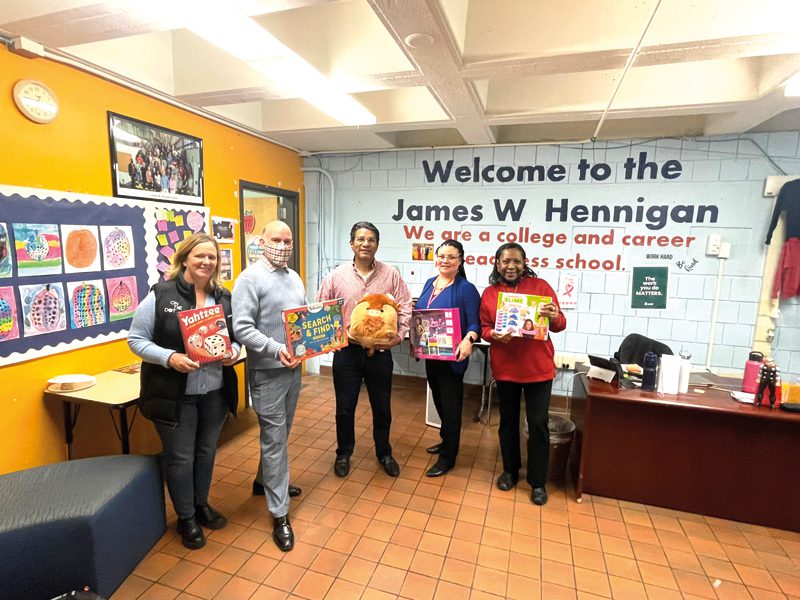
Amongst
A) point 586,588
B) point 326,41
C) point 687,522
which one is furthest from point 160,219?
point 687,522

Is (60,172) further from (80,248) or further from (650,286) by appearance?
(650,286)

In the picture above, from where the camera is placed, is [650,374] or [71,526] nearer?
[71,526]

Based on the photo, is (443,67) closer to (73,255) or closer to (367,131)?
(367,131)

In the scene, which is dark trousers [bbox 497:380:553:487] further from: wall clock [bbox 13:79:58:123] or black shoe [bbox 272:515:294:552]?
wall clock [bbox 13:79:58:123]

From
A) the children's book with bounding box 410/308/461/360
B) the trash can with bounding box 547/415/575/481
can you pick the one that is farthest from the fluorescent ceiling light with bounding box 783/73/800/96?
the trash can with bounding box 547/415/575/481

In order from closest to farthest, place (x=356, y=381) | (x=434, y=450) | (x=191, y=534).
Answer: (x=191, y=534), (x=356, y=381), (x=434, y=450)

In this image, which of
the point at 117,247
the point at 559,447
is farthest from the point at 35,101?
the point at 559,447

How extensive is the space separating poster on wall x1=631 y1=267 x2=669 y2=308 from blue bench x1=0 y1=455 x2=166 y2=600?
4189 mm

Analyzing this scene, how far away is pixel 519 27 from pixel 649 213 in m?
2.49

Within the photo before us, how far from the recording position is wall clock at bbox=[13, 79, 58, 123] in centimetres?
219

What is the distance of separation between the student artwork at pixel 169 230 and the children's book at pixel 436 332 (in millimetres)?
1810

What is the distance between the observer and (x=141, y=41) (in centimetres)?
278

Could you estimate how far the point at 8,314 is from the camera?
2.19 metres

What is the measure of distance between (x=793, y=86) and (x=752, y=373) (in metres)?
1.76
